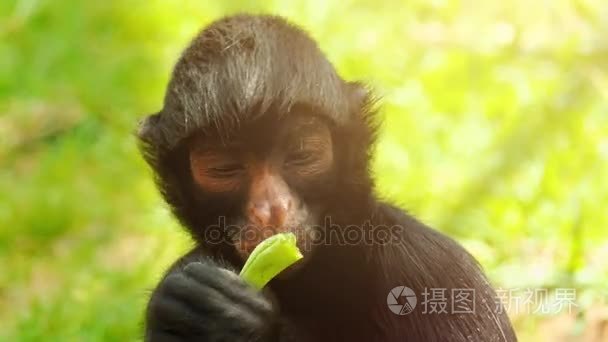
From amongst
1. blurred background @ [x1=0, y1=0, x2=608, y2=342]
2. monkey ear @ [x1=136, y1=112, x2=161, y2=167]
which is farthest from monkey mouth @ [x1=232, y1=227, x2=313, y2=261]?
blurred background @ [x1=0, y1=0, x2=608, y2=342]

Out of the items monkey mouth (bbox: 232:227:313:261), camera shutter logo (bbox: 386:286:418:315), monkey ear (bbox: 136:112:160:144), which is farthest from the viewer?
monkey ear (bbox: 136:112:160:144)

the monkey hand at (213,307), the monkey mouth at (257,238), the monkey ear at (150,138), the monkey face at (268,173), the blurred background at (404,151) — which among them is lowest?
the monkey hand at (213,307)

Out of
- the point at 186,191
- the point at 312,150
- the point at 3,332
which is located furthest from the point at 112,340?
the point at 312,150

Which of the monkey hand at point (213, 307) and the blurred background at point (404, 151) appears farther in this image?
the blurred background at point (404, 151)

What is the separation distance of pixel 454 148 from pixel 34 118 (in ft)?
12.2

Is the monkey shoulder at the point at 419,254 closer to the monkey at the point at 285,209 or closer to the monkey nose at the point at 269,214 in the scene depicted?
the monkey at the point at 285,209

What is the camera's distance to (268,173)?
4438 millimetres

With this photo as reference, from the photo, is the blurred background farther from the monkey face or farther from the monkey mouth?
the monkey mouth

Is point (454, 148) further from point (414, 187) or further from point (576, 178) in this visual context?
point (576, 178)

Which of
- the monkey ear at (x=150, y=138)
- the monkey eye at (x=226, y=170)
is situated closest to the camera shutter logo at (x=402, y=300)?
the monkey eye at (x=226, y=170)

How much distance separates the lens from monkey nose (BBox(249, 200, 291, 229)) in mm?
4277

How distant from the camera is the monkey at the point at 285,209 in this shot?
4355 millimetres

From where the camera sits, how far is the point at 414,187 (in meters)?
8.02

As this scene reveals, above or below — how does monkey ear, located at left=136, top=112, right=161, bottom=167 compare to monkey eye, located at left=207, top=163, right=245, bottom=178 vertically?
above
